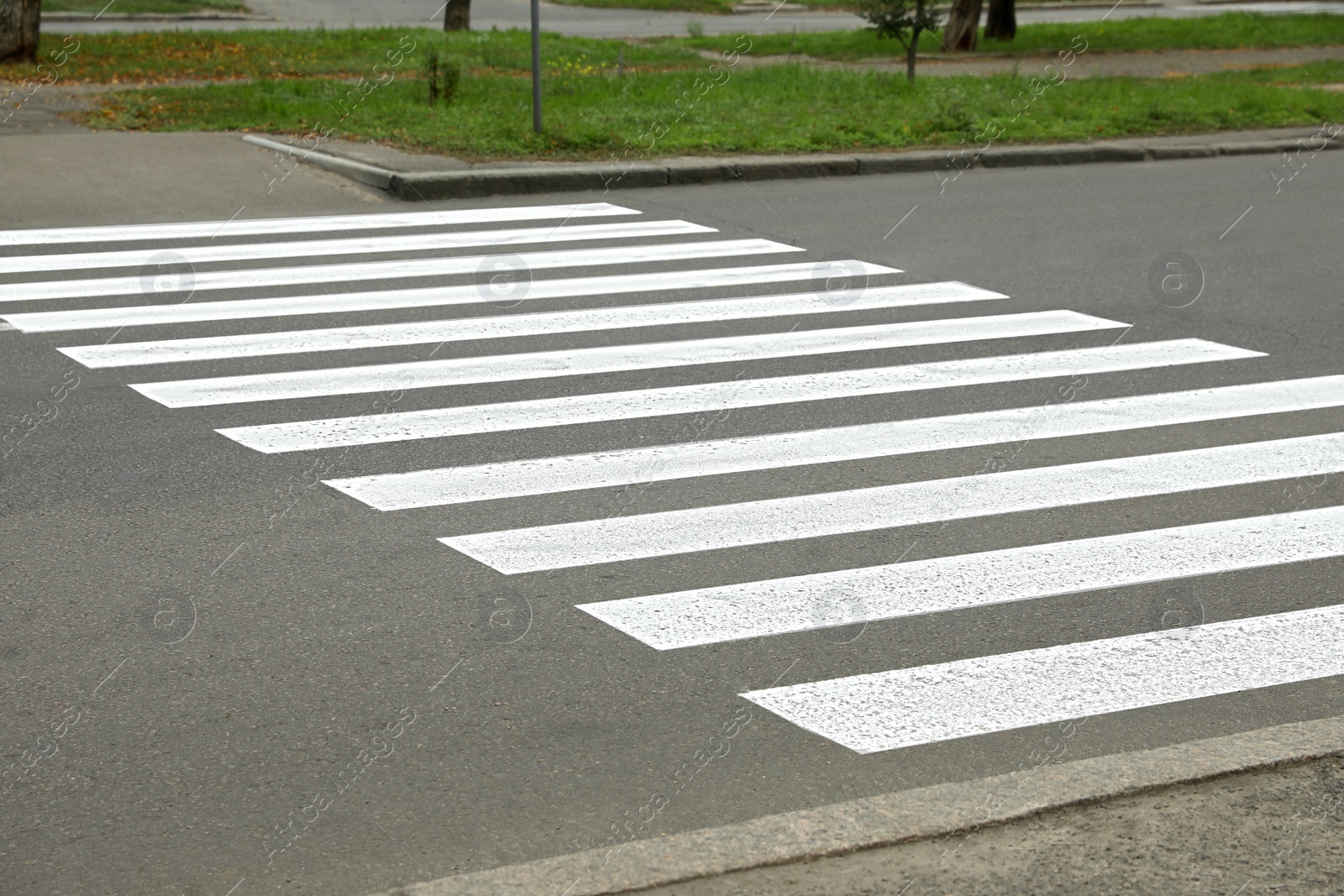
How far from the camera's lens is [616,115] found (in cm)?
1634

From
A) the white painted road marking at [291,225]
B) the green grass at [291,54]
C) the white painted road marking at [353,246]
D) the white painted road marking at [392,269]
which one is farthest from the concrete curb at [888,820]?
the green grass at [291,54]

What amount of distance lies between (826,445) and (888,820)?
3.40 m

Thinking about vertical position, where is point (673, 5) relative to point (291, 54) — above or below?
above

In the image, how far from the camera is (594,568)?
5699 millimetres

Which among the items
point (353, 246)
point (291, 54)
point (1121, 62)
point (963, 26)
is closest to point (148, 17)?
point (291, 54)

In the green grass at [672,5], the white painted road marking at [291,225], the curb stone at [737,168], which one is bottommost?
the white painted road marking at [291,225]

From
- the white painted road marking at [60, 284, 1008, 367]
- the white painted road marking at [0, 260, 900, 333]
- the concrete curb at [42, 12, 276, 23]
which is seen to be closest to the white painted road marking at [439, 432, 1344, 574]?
the white painted road marking at [60, 284, 1008, 367]

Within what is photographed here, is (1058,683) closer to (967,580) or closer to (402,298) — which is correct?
(967,580)

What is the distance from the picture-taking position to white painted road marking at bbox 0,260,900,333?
30.1 feet

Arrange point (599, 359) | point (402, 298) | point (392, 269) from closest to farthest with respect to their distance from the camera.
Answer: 1. point (599, 359)
2. point (402, 298)
3. point (392, 269)

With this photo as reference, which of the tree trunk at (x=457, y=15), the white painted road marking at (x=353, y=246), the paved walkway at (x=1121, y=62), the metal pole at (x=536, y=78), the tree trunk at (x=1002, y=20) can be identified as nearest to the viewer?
the white painted road marking at (x=353, y=246)

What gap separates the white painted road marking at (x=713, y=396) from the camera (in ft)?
23.6

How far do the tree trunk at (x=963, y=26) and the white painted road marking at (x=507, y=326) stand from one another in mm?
20100

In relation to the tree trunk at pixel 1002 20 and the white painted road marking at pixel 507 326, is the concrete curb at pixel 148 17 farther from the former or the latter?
the white painted road marking at pixel 507 326
